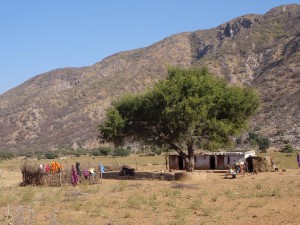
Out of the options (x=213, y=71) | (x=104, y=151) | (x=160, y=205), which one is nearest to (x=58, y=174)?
(x=160, y=205)

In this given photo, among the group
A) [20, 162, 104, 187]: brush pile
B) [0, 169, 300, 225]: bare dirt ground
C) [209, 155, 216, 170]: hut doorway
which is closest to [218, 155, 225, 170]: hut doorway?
[209, 155, 216, 170]: hut doorway

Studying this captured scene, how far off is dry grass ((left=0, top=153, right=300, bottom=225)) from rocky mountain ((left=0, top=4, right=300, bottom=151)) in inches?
1959

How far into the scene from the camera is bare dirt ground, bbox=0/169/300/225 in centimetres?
1565

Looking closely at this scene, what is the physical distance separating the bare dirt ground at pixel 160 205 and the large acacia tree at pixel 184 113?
24.2ft

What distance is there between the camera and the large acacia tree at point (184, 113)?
32406 millimetres

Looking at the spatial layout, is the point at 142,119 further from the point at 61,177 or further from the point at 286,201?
the point at 286,201

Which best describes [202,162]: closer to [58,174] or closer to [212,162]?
[212,162]

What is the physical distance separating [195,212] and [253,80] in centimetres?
8967

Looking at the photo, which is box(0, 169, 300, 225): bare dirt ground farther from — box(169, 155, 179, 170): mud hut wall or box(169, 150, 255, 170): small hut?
box(169, 155, 179, 170): mud hut wall

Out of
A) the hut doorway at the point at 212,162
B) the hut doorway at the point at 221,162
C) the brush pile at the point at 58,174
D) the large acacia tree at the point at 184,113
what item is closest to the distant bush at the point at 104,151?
the hut doorway at the point at 212,162

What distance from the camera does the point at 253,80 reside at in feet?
338

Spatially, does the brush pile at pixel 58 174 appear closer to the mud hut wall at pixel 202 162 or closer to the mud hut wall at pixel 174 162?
the mud hut wall at pixel 174 162

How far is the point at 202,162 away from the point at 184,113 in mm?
13033

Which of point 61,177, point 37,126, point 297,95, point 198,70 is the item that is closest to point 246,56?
point 297,95
